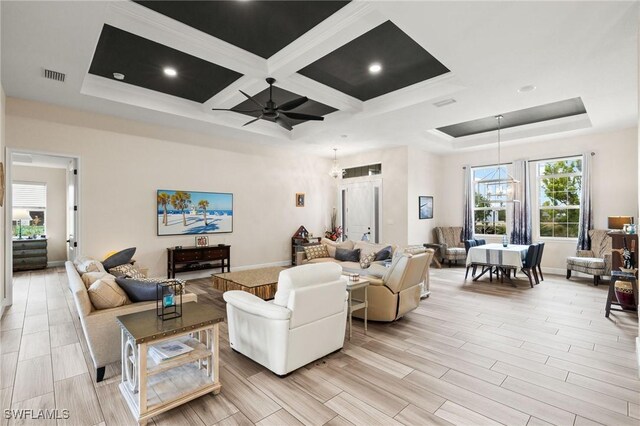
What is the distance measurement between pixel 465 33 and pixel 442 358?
321 cm

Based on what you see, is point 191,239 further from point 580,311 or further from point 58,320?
point 580,311

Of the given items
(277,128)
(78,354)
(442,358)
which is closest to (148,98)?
(277,128)

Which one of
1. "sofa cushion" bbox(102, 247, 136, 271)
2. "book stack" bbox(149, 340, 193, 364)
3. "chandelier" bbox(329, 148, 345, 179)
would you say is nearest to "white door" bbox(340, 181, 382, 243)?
"chandelier" bbox(329, 148, 345, 179)

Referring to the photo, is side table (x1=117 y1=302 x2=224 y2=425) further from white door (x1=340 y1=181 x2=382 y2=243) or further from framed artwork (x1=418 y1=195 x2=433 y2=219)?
framed artwork (x1=418 y1=195 x2=433 y2=219)

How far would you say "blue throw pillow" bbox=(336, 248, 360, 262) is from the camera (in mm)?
6027

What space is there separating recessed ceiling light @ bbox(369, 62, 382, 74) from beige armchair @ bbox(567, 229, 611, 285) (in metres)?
5.55

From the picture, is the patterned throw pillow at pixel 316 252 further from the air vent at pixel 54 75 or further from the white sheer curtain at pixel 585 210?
the white sheer curtain at pixel 585 210

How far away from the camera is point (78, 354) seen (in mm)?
3129

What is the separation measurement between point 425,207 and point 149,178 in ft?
21.8

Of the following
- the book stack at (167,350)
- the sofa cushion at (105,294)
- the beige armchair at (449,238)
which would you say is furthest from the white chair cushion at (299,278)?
the beige armchair at (449,238)

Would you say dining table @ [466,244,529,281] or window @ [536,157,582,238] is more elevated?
window @ [536,157,582,238]

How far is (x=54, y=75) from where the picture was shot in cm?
398

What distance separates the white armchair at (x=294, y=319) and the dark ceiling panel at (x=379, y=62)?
2653 millimetres

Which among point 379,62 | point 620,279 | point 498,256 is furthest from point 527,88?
point 498,256
